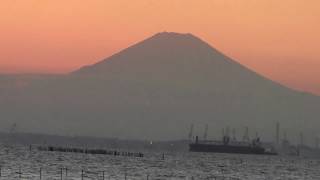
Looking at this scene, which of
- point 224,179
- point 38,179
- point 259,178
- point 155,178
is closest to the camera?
point 38,179

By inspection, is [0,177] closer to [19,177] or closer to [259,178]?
[19,177]

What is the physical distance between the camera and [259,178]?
611 feet

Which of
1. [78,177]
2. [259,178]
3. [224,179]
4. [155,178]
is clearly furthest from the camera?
[259,178]

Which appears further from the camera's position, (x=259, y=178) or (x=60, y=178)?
(x=259, y=178)

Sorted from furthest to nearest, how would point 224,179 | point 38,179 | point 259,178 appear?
point 259,178
point 224,179
point 38,179

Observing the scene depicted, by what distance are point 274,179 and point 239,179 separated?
10.2m

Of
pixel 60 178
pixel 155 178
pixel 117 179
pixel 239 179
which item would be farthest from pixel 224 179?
pixel 60 178

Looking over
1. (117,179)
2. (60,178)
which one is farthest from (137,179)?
(60,178)

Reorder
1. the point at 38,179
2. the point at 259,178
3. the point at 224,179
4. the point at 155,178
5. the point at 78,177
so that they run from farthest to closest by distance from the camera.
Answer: the point at 259,178 → the point at 224,179 → the point at 155,178 → the point at 78,177 → the point at 38,179

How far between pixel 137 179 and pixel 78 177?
1207 cm

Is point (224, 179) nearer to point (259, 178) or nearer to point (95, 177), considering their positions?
point (259, 178)

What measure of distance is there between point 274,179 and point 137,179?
42.0 m

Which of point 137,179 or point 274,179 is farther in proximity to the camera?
point 274,179

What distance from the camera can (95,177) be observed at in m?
152
